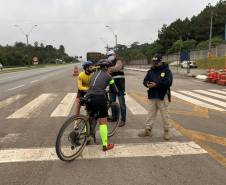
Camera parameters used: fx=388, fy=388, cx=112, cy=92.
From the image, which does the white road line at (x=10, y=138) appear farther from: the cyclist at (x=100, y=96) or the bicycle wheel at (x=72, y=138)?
the cyclist at (x=100, y=96)

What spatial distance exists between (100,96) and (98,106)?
182 mm

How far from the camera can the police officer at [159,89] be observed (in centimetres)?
774

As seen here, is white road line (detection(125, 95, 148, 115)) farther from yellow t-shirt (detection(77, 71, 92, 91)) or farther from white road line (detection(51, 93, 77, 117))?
yellow t-shirt (detection(77, 71, 92, 91))

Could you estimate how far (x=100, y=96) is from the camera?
268 inches

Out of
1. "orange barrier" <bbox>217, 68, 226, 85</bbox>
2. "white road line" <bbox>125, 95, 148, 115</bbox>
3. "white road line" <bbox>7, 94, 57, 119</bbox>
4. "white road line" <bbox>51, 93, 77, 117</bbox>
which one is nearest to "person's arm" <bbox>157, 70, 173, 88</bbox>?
"white road line" <bbox>125, 95, 148, 115</bbox>

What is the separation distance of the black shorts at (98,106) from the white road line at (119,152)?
646mm

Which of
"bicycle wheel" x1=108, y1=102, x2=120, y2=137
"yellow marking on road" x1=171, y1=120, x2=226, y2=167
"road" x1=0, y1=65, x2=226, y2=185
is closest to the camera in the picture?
"road" x1=0, y1=65, x2=226, y2=185

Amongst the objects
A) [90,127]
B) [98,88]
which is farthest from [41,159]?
[98,88]

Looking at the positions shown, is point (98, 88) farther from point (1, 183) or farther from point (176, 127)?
point (176, 127)

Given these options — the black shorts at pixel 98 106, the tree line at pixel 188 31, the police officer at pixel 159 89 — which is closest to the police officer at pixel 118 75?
the police officer at pixel 159 89

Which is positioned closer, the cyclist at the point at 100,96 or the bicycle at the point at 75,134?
the bicycle at the point at 75,134

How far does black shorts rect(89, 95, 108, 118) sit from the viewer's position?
6777mm

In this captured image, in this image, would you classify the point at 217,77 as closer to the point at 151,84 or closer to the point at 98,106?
the point at 151,84

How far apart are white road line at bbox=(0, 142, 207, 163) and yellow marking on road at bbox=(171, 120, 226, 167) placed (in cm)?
15
